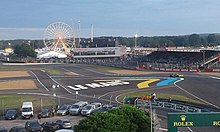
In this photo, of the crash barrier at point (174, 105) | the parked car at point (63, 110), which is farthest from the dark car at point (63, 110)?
the crash barrier at point (174, 105)

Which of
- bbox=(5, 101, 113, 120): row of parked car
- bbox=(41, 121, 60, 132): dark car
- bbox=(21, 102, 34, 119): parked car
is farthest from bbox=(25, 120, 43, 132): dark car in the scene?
bbox=(21, 102, 34, 119): parked car

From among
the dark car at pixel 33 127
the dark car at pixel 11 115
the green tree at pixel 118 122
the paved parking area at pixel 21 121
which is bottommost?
the paved parking area at pixel 21 121

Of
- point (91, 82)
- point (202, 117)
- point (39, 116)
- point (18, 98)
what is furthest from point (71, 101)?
point (202, 117)

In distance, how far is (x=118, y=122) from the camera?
22281 millimetres

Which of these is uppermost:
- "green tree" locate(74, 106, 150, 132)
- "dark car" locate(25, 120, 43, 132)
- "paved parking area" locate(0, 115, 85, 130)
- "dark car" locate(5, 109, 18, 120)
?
"green tree" locate(74, 106, 150, 132)

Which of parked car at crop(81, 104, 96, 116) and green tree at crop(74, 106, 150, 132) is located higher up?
green tree at crop(74, 106, 150, 132)

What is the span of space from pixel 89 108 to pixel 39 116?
500 cm

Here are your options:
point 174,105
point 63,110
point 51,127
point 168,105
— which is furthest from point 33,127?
point 168,105

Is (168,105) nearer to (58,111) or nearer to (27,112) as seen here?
(58,111)

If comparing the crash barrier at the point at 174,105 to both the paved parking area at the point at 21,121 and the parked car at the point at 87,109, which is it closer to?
the parked car at the point at 87,109

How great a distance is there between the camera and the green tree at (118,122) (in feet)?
71.3

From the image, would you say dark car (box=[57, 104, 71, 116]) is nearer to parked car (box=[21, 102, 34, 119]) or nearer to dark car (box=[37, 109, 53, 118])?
dark car (box=[37, 109, 53, 118])

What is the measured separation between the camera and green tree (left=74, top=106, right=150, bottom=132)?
21.7 m

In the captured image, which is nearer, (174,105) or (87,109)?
(87,109)
